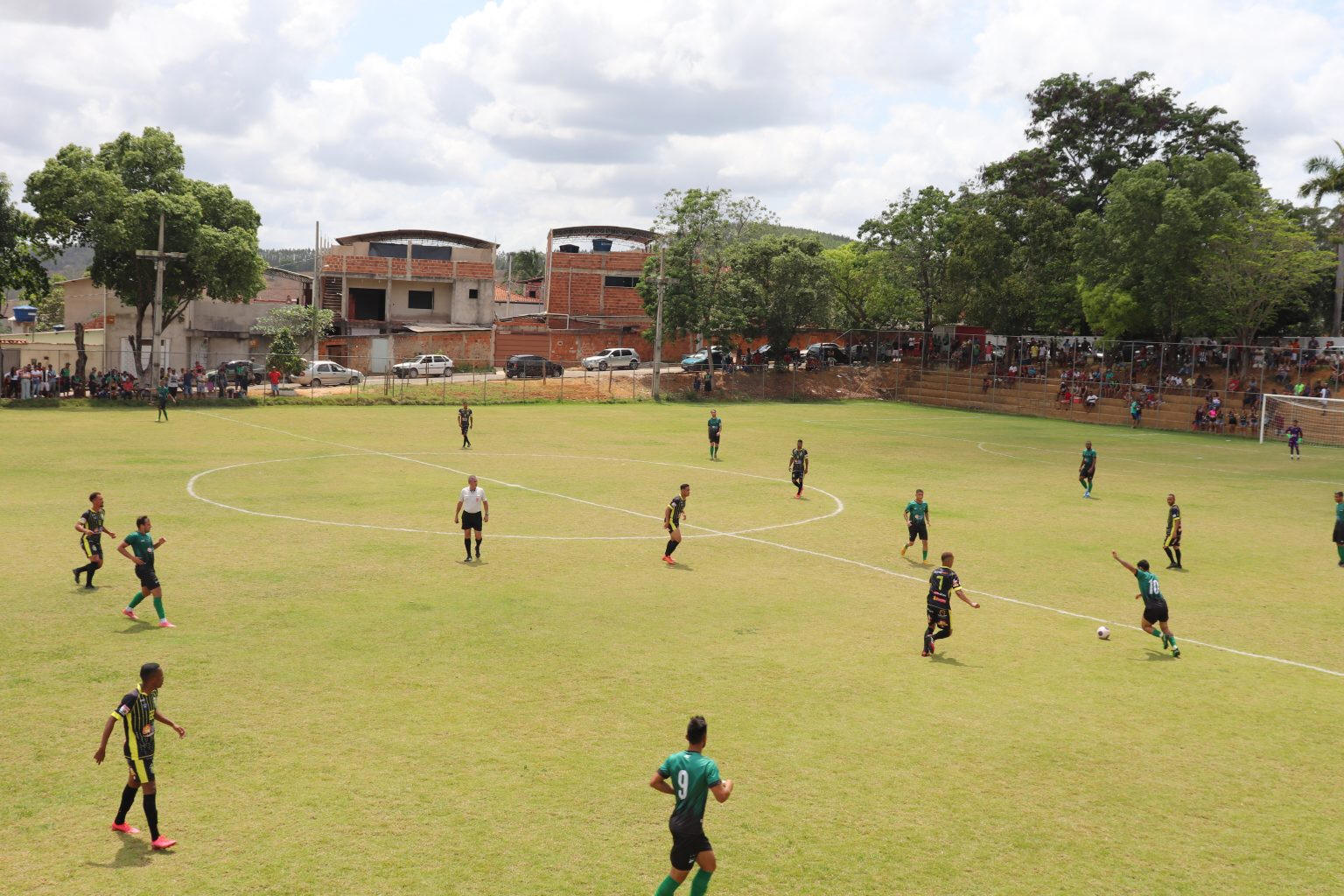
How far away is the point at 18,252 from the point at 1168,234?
6966 centimetres

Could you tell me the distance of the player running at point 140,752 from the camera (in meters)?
10.9

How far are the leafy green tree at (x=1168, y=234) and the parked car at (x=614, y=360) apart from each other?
37631 mm

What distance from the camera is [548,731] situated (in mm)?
14133

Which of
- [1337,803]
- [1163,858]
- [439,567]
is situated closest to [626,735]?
[1163,858]

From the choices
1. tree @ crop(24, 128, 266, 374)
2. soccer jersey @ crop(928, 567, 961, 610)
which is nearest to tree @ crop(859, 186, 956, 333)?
tree @ crop(24, 128, 266, 374)

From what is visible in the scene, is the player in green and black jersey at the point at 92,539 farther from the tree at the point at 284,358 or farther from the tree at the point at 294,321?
the tree at the point at 294,321

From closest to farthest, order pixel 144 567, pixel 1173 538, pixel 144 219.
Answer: pixel 144 567 < pixel 1173 538 < pixel 144 219

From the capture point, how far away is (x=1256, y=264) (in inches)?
2640

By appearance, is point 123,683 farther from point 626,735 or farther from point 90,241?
point 90,241

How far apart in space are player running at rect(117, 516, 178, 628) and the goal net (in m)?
57.5

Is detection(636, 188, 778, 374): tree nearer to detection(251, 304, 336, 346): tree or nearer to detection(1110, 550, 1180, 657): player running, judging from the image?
detection(251, 304, 336, 346): tree

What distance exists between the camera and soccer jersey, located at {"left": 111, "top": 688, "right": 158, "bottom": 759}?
1100 centimetres

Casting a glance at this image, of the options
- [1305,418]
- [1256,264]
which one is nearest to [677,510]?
[1305,418]

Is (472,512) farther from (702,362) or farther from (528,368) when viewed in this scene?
(702,362)
